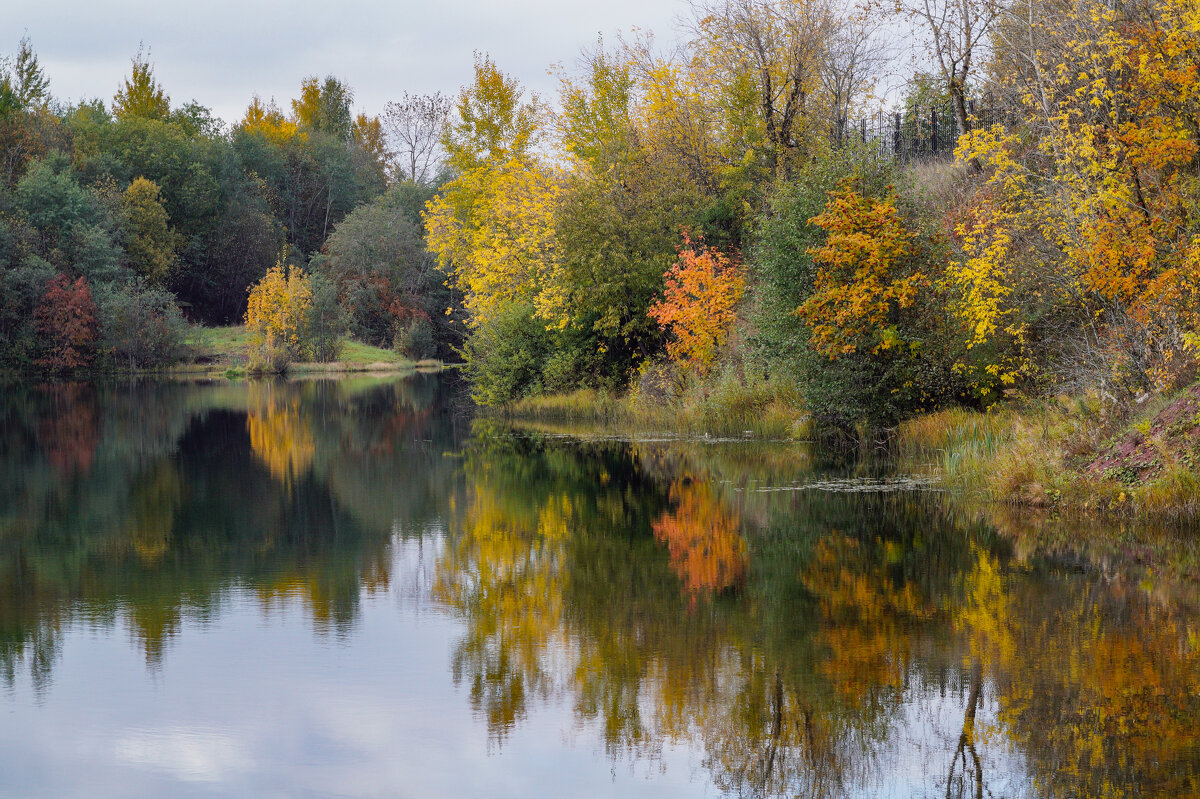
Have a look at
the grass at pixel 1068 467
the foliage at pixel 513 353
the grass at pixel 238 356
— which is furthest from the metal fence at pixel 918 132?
the grass at pixel 238 356

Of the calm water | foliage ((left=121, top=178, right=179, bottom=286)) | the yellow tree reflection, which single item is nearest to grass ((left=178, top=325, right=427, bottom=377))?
foliage ((left=121, top=178, right=179, bottom=286))

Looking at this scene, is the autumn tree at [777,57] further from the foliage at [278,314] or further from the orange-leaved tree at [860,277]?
the foliage at [278,314]

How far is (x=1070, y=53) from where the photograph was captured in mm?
17875

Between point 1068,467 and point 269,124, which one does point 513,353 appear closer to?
point 1068,467

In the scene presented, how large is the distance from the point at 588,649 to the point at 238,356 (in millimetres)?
63350

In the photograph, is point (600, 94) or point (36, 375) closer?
point (600, 94)

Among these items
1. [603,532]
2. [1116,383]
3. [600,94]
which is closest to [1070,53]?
[1116,383]

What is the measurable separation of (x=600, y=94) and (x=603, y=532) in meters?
28.2

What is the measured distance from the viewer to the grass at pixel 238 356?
219 feet

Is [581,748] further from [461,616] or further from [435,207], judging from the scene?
[435,207]

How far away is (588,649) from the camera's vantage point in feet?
27.9

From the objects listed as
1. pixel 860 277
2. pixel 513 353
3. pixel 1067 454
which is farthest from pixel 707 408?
pixel 1067 454

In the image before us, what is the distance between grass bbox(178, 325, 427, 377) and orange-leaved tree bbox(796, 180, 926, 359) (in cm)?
4892

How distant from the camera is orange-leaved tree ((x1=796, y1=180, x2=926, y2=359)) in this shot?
68.5ft
